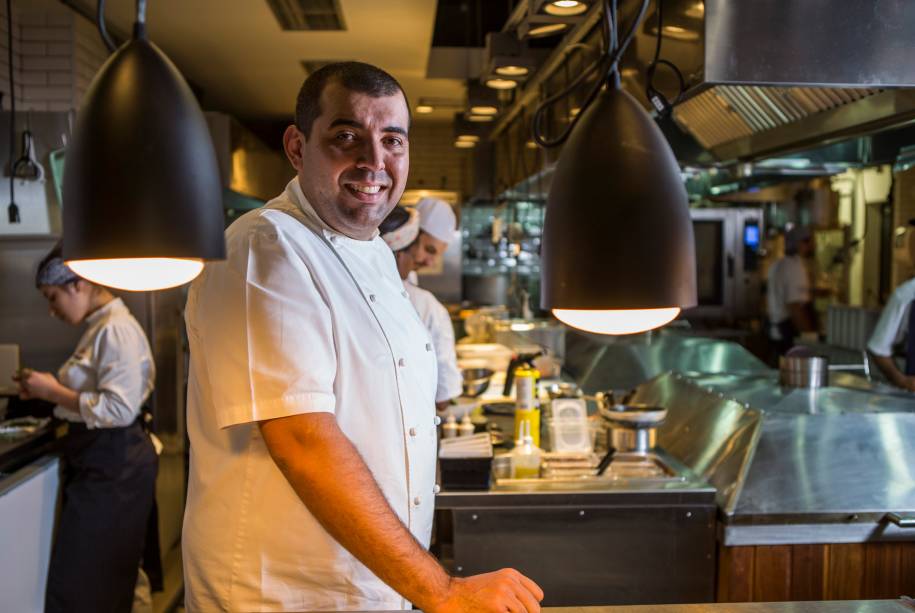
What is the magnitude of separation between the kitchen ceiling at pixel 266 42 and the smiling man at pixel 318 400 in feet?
13.8

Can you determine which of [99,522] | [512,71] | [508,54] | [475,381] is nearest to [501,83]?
[512,71]

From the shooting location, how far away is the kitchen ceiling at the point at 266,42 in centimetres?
562

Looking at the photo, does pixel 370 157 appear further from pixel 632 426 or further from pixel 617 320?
pixel 632 426

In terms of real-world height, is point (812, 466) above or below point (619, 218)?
below

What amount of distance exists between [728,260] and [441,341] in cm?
624

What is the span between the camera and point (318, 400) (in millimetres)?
1496

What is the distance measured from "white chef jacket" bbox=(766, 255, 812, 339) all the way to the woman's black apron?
6.61 meters

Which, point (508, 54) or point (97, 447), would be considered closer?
point (97, 447)

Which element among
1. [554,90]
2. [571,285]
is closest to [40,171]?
[554,90]

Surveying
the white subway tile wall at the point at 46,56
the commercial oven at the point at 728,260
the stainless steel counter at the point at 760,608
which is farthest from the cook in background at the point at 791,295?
the stainless steel counter at the point at 760,608

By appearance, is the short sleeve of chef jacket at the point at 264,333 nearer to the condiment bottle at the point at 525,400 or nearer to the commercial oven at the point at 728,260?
the condiment bottle at the point at 525,400

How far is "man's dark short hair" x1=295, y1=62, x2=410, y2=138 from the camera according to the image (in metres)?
1.64

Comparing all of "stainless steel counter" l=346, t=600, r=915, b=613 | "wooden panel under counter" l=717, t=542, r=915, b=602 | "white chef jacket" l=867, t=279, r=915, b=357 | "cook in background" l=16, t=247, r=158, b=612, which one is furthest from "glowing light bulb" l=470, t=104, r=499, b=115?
"stainless steel counter" l=346, t=600, r=915, b=613

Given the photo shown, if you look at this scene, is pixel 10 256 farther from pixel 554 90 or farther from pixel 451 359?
pixel 554 90
